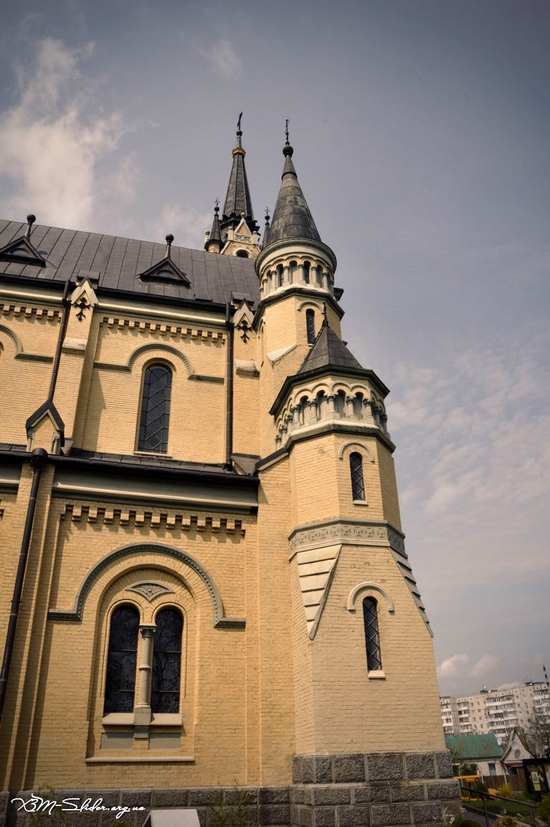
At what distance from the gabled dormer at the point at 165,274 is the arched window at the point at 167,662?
1136cm

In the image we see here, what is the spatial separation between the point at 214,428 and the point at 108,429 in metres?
2.89

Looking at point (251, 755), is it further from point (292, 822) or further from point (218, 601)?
point (218, 601)

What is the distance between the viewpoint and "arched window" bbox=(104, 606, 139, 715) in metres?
13.0

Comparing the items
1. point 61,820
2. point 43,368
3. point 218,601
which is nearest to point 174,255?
point 43,368

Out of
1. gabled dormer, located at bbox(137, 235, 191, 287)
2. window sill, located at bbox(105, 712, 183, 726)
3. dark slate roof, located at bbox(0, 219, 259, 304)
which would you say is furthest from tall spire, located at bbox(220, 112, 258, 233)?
window sill, located at bbox(105, 712, 183, 726)

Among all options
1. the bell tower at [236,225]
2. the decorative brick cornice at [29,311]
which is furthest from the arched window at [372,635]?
the bell tower at [236,225]

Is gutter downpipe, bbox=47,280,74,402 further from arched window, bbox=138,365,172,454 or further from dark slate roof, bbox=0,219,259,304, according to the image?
arched window, bbox=138,365,172,454

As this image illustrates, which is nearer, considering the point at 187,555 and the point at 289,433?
the point at 187,555

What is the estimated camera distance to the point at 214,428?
18.3 m

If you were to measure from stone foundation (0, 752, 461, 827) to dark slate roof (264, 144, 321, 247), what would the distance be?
1467cm

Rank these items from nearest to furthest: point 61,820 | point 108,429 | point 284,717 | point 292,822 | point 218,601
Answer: point 61,820 < point 292,822 < point 284,717 < point 218,601 < point 108,429

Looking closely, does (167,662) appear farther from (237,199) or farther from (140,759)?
(237,199)

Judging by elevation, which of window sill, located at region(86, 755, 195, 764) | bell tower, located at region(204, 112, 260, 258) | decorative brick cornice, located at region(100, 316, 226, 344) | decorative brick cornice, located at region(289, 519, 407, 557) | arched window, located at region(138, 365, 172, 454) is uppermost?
bell tower, located at region(204, 112, 260, 258)

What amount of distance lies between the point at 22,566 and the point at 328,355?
8.51 meters
